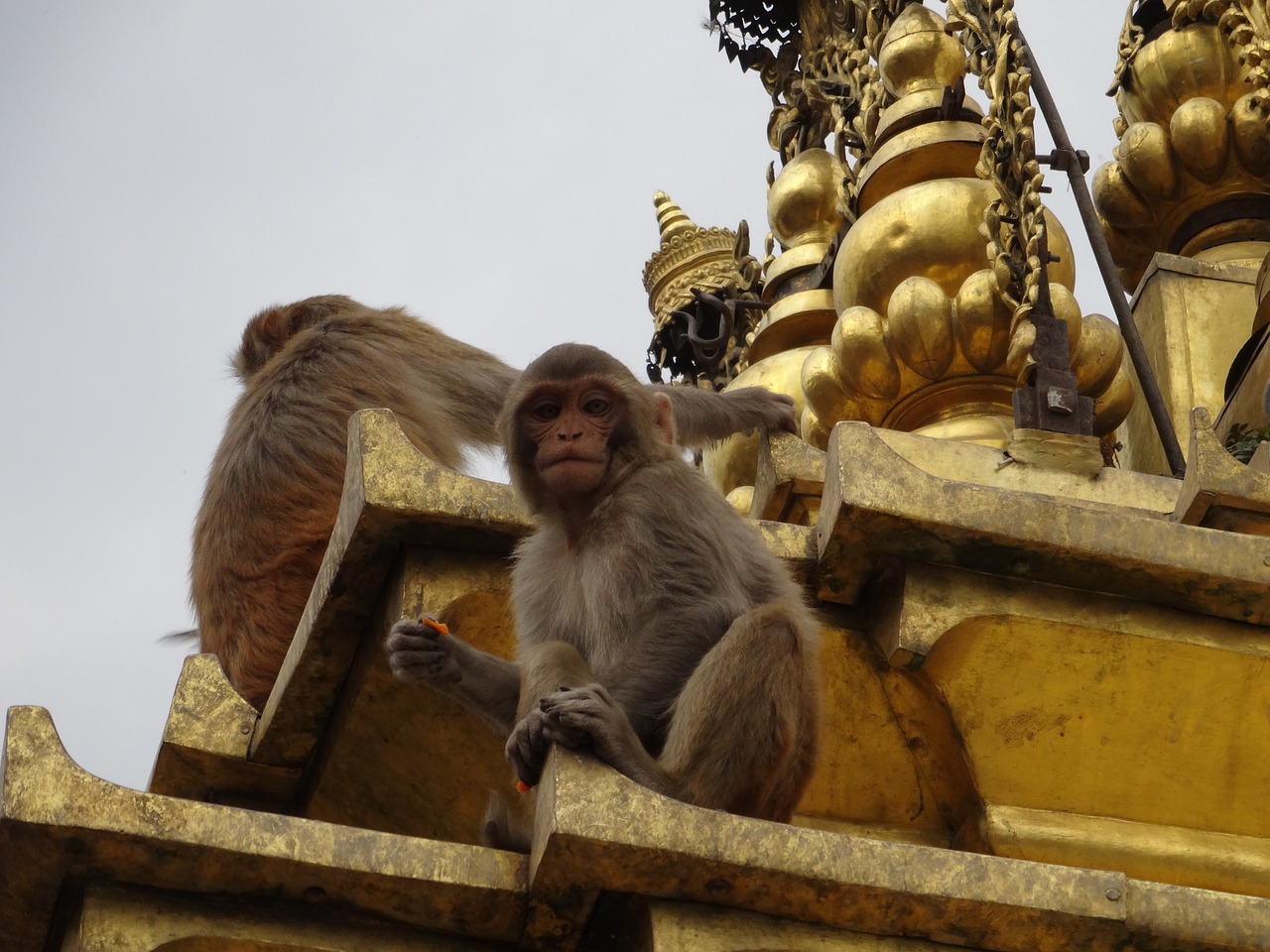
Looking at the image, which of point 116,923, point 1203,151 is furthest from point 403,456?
point 1203,151

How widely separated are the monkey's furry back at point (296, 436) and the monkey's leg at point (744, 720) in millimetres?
2881

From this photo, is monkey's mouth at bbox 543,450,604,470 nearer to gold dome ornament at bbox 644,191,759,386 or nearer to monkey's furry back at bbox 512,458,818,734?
monkey's furry back at bbox 512,458,818,734

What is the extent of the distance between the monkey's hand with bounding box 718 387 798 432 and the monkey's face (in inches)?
68.3

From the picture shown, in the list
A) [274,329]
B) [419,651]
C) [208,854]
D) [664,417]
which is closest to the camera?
[208,854]

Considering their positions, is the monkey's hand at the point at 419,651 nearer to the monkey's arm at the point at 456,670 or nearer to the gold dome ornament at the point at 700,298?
the monkey's arm at the point at 456,670

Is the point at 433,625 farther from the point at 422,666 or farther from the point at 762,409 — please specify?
the point at 762,409

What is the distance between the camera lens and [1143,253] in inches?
453

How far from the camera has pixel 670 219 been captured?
13641 mm

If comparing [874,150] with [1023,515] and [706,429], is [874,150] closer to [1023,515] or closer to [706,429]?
[706,429]

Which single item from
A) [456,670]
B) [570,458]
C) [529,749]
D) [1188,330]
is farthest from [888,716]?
[1188,330]

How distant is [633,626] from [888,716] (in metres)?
0.91

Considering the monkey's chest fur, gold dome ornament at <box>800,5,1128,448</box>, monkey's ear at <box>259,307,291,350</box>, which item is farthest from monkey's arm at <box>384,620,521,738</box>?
monkey's ear at <box>259,307,291,350</box>

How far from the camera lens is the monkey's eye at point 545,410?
6297 mm

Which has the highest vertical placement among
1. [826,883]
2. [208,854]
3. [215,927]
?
[826,883]
